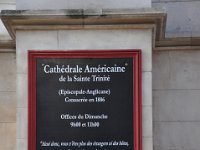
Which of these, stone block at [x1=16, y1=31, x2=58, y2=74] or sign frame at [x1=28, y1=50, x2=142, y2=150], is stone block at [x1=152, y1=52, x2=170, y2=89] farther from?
stone block at [x1=16, y1=31, x2=58, y2=74]

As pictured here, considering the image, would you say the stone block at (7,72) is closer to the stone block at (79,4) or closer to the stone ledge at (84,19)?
the stone ledge at (84,19)

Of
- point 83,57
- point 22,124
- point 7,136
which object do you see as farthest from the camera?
point 7,136

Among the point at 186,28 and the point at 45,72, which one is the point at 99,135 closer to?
the point at 45,72

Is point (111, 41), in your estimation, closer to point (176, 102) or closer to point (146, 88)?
point (146, 88)

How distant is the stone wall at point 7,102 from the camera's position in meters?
10.2

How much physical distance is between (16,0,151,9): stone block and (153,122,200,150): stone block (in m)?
2.62

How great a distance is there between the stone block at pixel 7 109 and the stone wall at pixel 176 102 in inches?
113

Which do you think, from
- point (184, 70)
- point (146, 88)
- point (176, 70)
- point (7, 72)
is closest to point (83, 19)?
point (146, 88)

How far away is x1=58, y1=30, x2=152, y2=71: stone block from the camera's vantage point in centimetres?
888

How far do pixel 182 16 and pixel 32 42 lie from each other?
3414 mm

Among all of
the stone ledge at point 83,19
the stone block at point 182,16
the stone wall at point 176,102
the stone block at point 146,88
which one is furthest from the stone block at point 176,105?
the stone ledge at point 83,19

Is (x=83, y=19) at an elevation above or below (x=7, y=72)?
above

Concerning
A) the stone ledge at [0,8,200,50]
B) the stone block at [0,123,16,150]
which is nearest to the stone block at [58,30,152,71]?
the stone ledge at [0,8,200,50]

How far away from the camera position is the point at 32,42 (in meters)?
8.91
